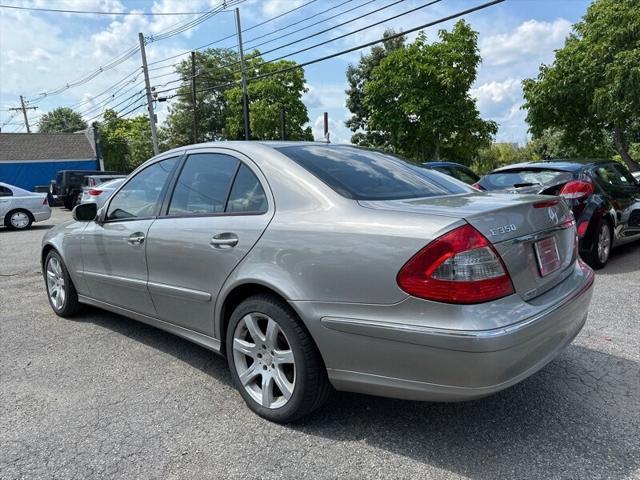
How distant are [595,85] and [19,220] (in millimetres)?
17763

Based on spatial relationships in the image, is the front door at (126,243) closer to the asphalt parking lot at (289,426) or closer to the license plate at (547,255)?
the asphalt parking lot at (289,426)

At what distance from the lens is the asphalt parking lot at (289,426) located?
230 cm

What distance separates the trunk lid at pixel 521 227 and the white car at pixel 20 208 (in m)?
14.7

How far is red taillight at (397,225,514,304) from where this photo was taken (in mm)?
2090

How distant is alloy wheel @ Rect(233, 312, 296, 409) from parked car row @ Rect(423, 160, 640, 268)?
3890mm

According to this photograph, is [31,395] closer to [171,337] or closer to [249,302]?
[171,337]

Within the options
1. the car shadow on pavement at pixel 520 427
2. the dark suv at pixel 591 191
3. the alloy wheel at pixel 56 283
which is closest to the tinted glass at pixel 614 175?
the dark suv at pixel 591 191

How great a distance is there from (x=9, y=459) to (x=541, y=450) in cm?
260

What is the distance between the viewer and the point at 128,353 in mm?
3824

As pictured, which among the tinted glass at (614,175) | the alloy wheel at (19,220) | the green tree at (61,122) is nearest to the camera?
the tinted glass at (614,175)

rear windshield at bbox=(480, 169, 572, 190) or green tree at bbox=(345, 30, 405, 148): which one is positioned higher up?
green tree at bbox=(345, 30, 405, 148)

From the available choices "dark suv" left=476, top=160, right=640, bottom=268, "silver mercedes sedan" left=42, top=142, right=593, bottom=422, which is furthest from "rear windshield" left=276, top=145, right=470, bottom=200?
"dark suv" left=476, top=160, right=640, bottom=268

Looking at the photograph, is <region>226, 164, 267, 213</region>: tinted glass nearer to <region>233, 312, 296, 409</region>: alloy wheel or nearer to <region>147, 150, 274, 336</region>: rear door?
<region>147, 150, 274, 336</region>: rear door

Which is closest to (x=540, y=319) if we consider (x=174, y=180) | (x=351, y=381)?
(x=351, y=381)
